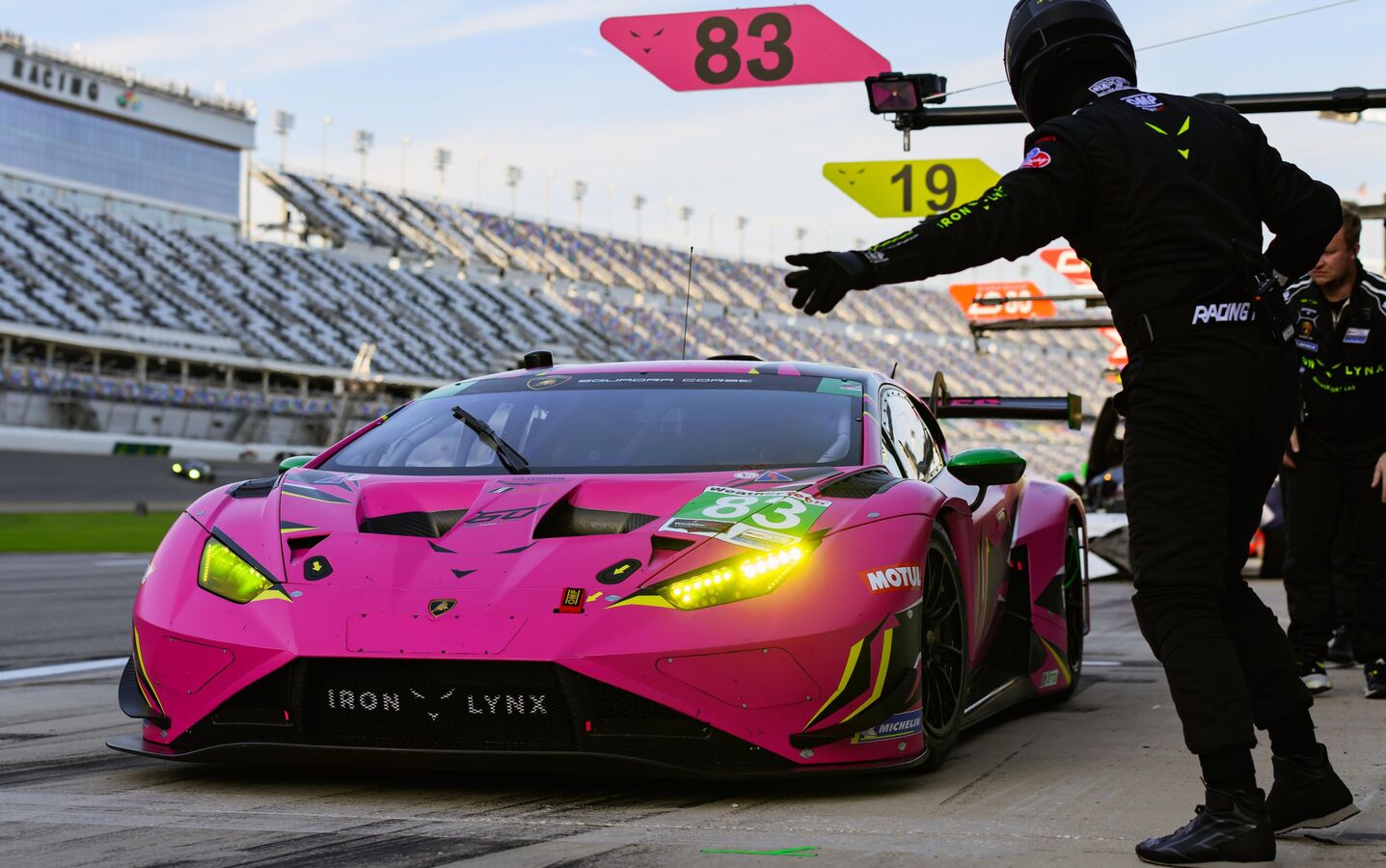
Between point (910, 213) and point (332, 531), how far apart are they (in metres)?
10.2

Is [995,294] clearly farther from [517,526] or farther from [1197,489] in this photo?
[1197,489]

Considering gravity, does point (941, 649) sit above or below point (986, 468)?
below

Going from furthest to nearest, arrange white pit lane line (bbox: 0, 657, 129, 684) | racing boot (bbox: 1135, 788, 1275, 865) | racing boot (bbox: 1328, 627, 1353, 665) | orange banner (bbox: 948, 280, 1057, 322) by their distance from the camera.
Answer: orange banner (bbox: 948, 280, 1057, 322) → racing boot (bbox: 1328, 627, 1353, 665) → white pit lane line (bbox: 0, 657, 129, 684) → racing boot (bbox: 1135, 788, 1275, 865)

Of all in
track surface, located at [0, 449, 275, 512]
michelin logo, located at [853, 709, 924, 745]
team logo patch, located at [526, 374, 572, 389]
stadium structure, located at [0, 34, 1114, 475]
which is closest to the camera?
michelin logo, located at [853, 709, 924, 745]

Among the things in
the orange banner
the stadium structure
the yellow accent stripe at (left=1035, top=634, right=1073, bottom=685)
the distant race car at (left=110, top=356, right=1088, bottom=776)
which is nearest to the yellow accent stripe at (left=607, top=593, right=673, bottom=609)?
the distant race car at (left=110, top=356, right=1088, bottom=776)

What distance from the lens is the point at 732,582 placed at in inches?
141

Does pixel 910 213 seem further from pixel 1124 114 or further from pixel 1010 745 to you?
pixel 1124 114

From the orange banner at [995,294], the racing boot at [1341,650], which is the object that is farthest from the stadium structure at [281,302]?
the racing boot at [1341,650]

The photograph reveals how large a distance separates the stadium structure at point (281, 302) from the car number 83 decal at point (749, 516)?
44.6m

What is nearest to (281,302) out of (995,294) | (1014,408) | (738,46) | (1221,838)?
(995,294)

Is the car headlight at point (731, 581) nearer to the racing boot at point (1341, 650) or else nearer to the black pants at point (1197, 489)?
the black pants at point (1197, 489)

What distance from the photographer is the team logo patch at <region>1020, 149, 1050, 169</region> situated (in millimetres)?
3100

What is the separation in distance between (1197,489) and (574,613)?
1325 millimetres

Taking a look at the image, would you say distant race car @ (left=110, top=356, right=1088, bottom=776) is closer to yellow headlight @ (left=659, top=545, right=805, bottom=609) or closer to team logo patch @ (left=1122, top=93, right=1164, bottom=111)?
yellow headlight @ (left=659, top=545, right=805, bottom=609)
